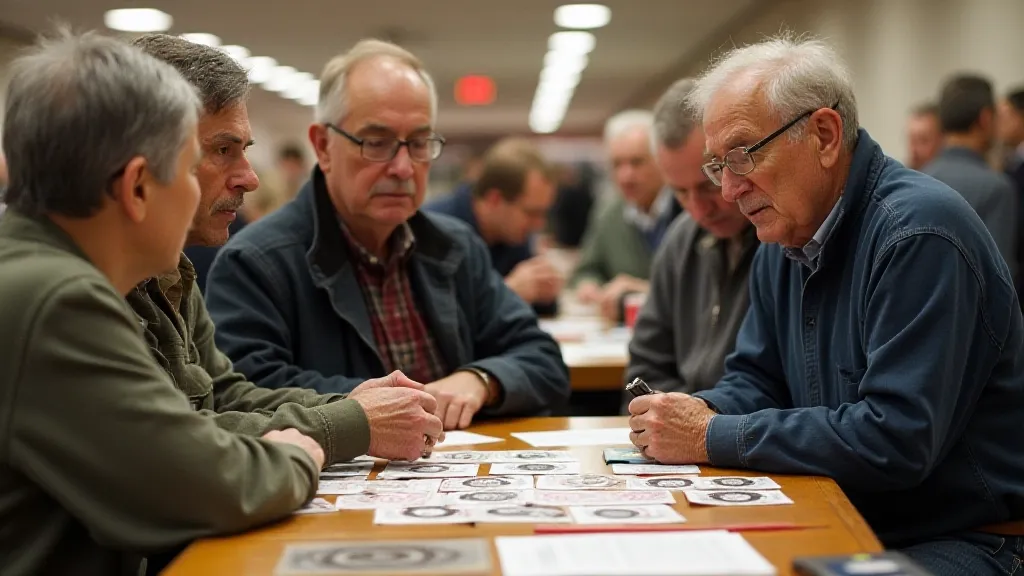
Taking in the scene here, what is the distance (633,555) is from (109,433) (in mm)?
752

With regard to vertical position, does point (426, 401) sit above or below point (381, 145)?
below

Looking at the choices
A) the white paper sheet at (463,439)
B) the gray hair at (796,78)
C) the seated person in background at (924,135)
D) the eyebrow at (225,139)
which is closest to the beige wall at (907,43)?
the seated person in background at (924,135)

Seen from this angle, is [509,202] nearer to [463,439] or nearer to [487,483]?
[463,439]

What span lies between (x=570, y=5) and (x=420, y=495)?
7.24m

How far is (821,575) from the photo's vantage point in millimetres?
1319

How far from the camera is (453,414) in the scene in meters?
2.51

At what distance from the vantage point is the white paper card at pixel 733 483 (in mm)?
1862

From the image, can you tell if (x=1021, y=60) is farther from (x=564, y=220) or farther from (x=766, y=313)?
(x=564, y=220)

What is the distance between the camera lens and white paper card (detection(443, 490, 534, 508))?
1.75 m

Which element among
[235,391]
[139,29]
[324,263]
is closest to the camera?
[235,391]

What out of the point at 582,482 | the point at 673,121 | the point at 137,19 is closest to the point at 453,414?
the point at 582,482

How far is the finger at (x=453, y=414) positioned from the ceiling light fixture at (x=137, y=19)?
21.7ft

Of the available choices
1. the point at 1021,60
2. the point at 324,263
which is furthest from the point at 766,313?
the point at 1021,60

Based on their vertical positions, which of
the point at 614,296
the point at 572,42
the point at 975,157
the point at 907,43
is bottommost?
the point at 614,296
